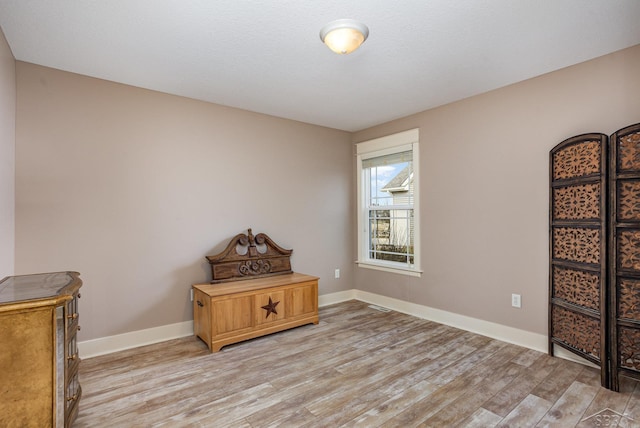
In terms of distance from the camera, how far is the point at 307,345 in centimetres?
299

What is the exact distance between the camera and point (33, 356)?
139cm

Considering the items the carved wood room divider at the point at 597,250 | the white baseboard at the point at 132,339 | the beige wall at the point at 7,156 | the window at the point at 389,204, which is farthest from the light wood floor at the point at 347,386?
the window at the point at 389,204

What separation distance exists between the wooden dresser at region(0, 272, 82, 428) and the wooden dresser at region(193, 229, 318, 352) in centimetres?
141

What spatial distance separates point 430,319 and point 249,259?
2170mm

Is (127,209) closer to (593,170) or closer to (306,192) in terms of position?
(306,192)

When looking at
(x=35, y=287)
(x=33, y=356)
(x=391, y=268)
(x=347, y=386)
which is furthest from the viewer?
(x=391, y=268)

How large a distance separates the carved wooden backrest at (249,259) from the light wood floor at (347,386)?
2.33 ft

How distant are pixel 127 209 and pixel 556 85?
396 cm

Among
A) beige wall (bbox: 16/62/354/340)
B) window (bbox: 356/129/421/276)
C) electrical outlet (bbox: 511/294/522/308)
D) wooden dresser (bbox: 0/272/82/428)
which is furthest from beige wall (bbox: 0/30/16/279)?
electrical outlet (bbox: 511/294/522/308)

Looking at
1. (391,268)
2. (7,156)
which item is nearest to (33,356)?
(7,156)

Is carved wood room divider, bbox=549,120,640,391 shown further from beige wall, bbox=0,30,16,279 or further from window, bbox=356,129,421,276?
beige wall, bbox=0,30,16,279

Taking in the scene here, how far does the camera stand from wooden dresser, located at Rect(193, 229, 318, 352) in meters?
2.93

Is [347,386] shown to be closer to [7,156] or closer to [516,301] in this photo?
[516,301]

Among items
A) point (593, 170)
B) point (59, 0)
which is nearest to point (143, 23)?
point (59, 0)
